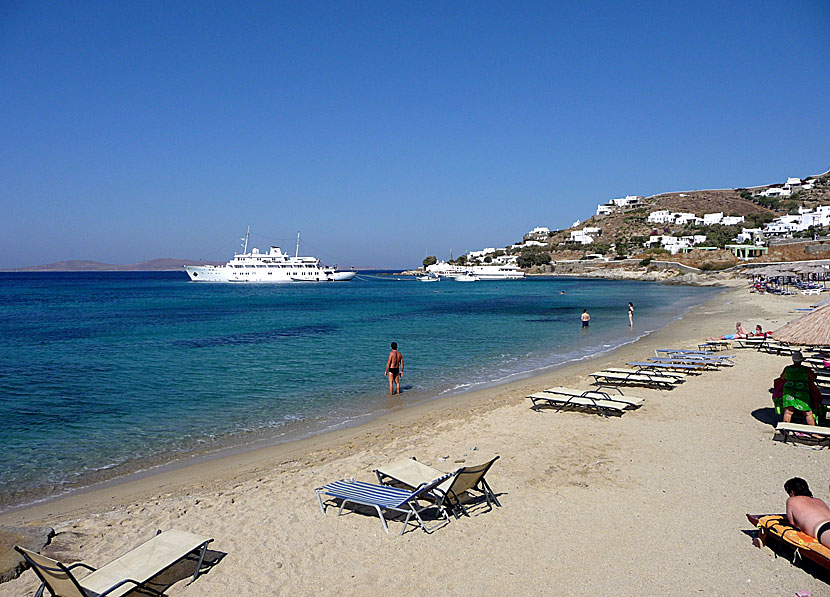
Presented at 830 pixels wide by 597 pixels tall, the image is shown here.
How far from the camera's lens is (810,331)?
964 cm

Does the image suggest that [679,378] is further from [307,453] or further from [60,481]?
[60,481]

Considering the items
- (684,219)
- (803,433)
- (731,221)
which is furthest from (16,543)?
(684,219)

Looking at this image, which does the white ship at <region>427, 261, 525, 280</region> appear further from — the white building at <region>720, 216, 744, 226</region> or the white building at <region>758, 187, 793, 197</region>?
the white building at <region>758, 187, 793, 197</region>

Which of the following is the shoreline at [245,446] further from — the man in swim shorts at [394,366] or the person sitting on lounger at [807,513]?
the person sitting on lounger at [807,513]

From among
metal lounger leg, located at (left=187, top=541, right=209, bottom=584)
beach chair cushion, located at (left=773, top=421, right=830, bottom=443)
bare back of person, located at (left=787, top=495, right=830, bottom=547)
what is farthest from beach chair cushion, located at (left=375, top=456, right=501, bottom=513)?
beach chair cushion, located at (left=773, top=421, right=830, bottom=443)

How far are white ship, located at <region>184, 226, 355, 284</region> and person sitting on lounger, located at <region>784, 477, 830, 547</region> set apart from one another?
112166 mm

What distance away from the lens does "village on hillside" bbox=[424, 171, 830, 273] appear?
90.8 meters

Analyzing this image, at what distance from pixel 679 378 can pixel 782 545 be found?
8805 millimetres

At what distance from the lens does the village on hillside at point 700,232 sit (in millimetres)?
90750

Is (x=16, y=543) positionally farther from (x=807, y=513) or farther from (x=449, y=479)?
(x=807, y=513)

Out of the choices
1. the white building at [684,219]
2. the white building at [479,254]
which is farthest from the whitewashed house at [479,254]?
the white building at [684,219]

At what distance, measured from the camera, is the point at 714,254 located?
94.3 m

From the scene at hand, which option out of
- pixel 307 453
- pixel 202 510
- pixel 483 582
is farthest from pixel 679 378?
pixel 202 510

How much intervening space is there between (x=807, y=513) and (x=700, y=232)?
14358 centimetres
